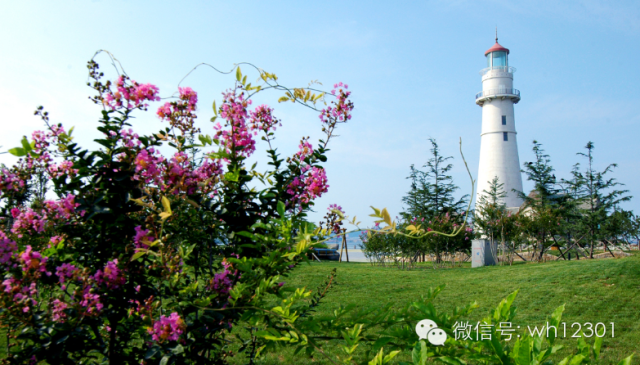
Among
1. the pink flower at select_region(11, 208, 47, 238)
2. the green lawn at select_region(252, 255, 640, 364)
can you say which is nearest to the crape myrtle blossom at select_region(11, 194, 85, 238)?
the pink flower at select_region(11, 208, 47, 238)

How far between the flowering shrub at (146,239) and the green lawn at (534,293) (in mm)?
2585

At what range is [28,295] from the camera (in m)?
1.77

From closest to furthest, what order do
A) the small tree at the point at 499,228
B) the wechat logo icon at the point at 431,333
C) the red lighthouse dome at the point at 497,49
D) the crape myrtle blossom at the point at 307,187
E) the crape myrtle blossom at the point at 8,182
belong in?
the wechat logo icon at the point at 431,333, the crape myrtle blossom at the point at 8,182, the crape myrtle blossom at the point at 307,187, the small tree at the point at 499,228, the red lighthouse dome at the point at 497,49

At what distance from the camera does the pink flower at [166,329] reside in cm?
160

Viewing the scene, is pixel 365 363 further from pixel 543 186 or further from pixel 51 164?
pixel 543 186

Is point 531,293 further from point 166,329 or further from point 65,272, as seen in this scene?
point 65,272

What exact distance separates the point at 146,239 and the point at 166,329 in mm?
365

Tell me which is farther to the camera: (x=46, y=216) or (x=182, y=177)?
(x=46, y=216)

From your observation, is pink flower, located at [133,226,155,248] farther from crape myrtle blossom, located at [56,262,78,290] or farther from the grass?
the grass

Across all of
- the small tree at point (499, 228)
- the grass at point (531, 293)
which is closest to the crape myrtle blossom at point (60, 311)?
the grass at point (531, 293)

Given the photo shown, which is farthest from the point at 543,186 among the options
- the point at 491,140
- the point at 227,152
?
the point at 227,152

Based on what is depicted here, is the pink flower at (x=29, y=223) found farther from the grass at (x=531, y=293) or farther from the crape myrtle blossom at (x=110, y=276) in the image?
the grass at (x=531, y=293)

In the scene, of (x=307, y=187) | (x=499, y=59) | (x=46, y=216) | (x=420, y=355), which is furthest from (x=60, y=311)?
(x=499, y=59)

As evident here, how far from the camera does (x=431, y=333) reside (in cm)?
159
